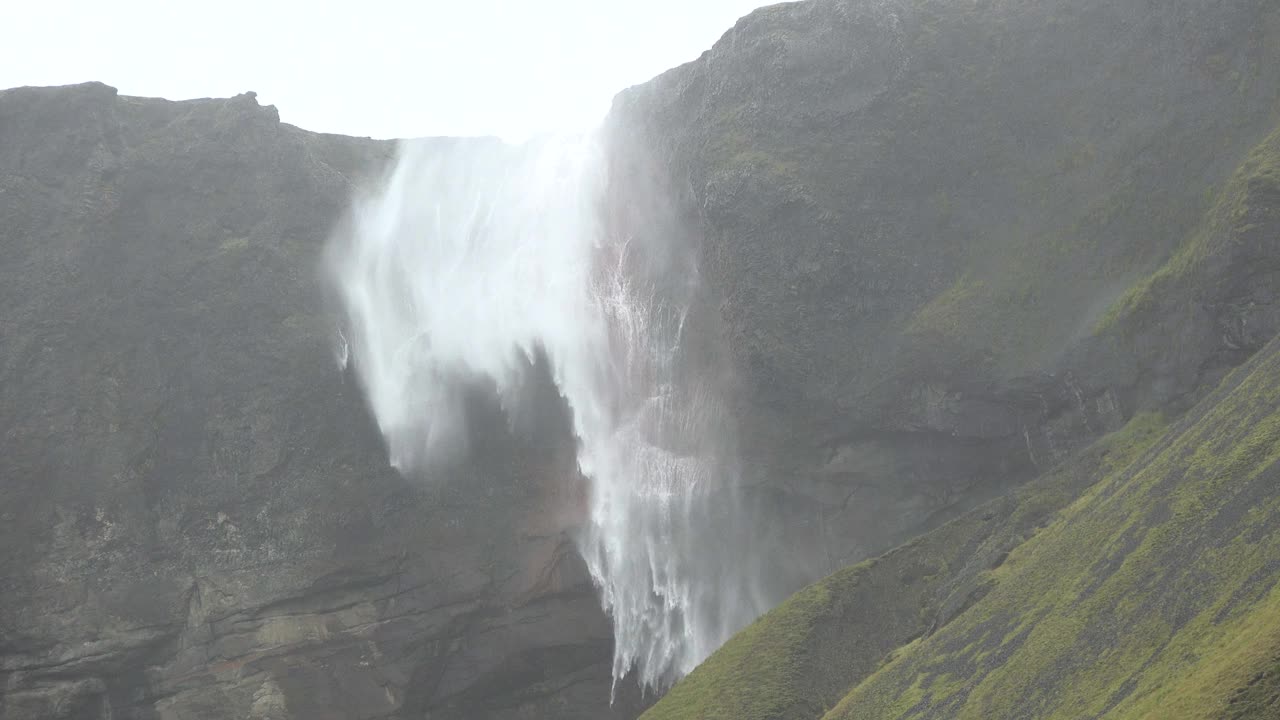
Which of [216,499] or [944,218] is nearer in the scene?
[944,218]

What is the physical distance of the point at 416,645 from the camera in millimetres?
63844

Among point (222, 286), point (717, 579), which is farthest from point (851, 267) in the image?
point (222, 286)

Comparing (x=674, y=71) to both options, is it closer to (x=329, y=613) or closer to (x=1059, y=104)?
(x=1059, y=104)

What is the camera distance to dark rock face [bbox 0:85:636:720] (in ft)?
207

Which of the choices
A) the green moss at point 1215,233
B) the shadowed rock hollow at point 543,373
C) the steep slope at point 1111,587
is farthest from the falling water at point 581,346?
the green moss at point 1215,233

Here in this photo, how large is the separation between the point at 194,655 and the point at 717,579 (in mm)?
26761

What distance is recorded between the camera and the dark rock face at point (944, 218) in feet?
181

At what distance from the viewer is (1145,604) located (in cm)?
2927

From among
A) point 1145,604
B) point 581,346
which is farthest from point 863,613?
point 581,346

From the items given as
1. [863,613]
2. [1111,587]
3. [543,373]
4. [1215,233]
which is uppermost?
[543,373]

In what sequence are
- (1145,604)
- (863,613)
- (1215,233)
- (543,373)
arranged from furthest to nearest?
(543,373) → (1215,233) → (863,613) → (1145,604)

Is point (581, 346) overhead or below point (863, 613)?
overhead

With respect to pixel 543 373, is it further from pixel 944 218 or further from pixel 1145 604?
pixel 1145 604

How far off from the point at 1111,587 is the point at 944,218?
109 ft
